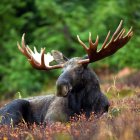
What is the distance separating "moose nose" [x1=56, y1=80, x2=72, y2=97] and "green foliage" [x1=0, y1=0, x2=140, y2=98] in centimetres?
1456

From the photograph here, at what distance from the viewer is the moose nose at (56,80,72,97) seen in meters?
9.66

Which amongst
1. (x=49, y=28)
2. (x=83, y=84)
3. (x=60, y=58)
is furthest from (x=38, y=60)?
(x=49, y=28)

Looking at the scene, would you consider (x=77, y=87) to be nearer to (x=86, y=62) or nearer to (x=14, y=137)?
(x=86, y=62)

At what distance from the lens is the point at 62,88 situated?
9742mm

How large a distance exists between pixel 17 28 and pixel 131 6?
7559 mm

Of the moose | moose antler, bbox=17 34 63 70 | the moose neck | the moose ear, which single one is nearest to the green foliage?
moose antler, bbox=17 34 63 70

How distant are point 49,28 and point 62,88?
2095 centimetres

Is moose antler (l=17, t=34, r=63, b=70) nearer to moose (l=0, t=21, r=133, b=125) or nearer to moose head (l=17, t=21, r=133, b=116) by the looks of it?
moose (l=0, t=21, r=133, b=125)

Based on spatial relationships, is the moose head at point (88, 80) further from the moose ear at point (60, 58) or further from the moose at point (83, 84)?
the moose ear at point (60, 58)

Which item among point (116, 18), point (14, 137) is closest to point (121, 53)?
point (116, 18)

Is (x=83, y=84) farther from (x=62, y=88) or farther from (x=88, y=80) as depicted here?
(x=62, y=88)

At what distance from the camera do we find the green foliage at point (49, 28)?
26.8 meters

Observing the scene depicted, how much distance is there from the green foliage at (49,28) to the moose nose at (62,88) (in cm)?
1456

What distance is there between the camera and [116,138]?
6.20 meters
